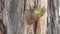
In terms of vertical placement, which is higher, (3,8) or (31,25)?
(3,8)

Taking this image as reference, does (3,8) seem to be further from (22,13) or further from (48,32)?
(48,32)

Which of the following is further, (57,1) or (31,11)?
(57,1)

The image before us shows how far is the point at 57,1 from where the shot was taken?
105 cm

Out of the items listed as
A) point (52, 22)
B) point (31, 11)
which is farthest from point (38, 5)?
point (52, 22)

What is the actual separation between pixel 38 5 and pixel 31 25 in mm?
154

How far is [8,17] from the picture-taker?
2.39 ft

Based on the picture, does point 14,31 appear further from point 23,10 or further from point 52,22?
point 52,22

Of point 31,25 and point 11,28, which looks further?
point 31,25

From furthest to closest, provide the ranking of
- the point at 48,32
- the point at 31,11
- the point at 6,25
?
the point at 48,32, the point at 31,11, the point at 6,25

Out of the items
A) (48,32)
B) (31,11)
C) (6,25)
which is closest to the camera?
Result: (6,25)

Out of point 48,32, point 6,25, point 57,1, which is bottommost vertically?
point 48,32

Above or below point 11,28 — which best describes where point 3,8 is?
above

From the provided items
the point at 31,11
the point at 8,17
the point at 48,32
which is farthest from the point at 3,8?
the point at 48,32

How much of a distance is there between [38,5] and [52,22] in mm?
201
